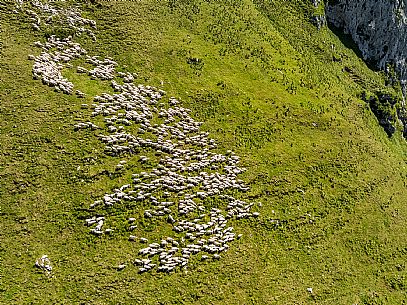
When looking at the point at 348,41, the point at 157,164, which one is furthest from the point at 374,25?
the point at 157,164

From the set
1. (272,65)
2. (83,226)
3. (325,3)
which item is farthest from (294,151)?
(325,3)

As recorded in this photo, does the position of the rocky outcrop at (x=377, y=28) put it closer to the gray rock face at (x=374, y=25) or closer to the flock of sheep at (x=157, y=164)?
the gray rock face at (x=374, y=25)

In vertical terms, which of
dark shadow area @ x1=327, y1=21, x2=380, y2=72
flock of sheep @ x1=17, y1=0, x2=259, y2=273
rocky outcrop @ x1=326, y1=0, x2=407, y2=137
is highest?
rocky outcrop @ x1=326, y1=0, x2=407, y2=137

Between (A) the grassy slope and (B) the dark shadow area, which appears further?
(B) the dark shadow area

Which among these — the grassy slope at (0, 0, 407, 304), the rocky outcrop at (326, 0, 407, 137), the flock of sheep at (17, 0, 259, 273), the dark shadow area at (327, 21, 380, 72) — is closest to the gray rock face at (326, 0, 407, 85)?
the rocky outcrop at (326, 0, 407, 137)

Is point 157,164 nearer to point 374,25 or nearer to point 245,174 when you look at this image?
point 245,174

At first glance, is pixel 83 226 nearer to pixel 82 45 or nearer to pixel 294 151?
pixel 82 45

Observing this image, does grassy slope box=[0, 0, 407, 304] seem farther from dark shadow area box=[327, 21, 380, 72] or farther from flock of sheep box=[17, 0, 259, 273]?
dark shadow area box=[327, 21, 380, 72]
